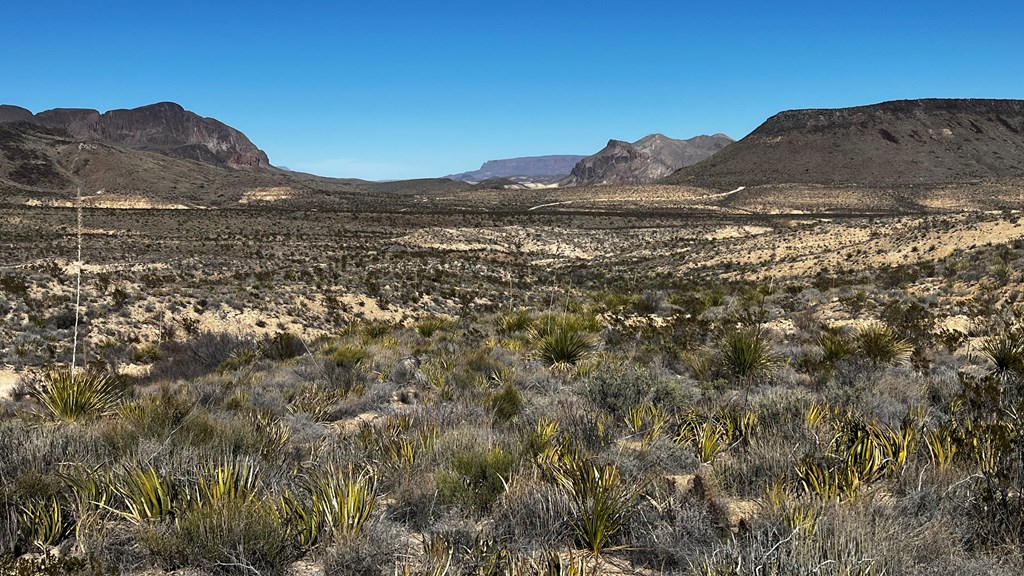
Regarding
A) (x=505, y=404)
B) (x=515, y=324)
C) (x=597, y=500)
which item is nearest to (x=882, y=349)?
(x=505, y=404)

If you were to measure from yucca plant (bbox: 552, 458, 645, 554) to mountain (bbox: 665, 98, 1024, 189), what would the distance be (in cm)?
11344

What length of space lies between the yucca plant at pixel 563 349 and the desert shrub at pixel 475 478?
522cm

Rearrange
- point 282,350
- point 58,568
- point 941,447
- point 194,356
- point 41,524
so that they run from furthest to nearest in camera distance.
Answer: point 194,356, point 282,350, point 941,447, point 41,524, point 58,568

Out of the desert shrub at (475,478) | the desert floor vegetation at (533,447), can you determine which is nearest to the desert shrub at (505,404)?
the desert floor vegetation at (533,447)

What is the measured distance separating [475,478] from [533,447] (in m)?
0.74

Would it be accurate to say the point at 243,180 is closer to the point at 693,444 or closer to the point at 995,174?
the point at 693,444

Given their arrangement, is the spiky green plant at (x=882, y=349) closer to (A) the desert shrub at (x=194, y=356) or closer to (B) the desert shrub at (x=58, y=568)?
(B) the desert shrub at (x=58, y=568)

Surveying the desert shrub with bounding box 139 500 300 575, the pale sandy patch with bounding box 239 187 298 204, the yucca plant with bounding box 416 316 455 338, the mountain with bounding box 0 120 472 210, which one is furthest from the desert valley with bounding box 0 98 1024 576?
the pale sandy patch with bounding box 239 187 298 204

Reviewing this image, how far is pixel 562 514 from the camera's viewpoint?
345 centimetres

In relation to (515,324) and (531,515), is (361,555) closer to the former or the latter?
(531,515)

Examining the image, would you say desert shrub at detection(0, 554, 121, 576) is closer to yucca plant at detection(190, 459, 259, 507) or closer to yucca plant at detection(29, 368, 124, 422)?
yucca plant at detection(190, 459, 259, 507)

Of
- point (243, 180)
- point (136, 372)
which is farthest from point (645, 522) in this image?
point (243, 180)

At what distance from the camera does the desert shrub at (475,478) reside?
12.4ft

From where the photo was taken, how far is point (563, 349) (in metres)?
9.57
